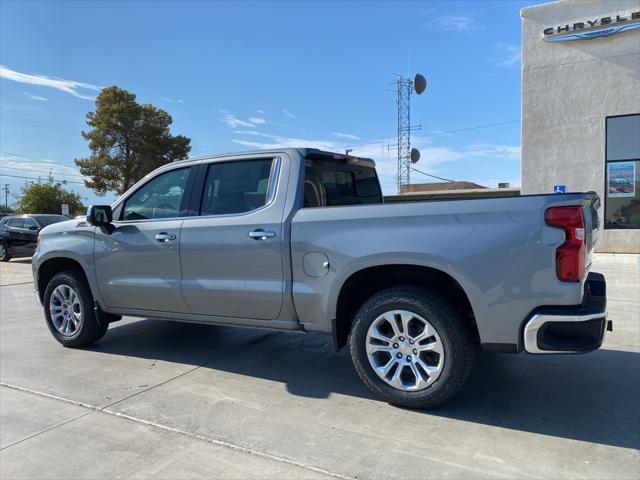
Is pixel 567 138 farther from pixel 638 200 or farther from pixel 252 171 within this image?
pixel 252 171

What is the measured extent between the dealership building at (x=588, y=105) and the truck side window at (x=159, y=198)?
510 inches

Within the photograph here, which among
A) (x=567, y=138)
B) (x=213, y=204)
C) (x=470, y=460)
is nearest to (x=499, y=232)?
(x=470, y=460)

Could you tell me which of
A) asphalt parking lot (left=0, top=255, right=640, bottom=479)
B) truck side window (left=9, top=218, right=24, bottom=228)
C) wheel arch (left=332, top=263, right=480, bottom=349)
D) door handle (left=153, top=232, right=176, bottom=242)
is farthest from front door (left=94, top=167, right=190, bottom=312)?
truck side window (left=9, top=218, right=24, bottom=228)

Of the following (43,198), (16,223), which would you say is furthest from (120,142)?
(16,223)

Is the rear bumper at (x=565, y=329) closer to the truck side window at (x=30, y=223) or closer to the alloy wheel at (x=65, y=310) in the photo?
the alloy wheel at (x=65, y=310)

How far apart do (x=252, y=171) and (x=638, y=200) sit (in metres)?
15.0

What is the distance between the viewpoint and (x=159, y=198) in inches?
187

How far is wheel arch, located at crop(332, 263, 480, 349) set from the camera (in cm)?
348

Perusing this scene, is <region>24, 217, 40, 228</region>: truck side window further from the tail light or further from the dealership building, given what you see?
the tail light

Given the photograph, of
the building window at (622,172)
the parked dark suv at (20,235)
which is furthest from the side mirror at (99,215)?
the building window at (622,172)

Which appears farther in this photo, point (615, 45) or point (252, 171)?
point (615, 45)

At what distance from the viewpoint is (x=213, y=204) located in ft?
14.4

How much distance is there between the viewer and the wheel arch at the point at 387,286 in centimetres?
348

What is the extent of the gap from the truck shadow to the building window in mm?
12322
